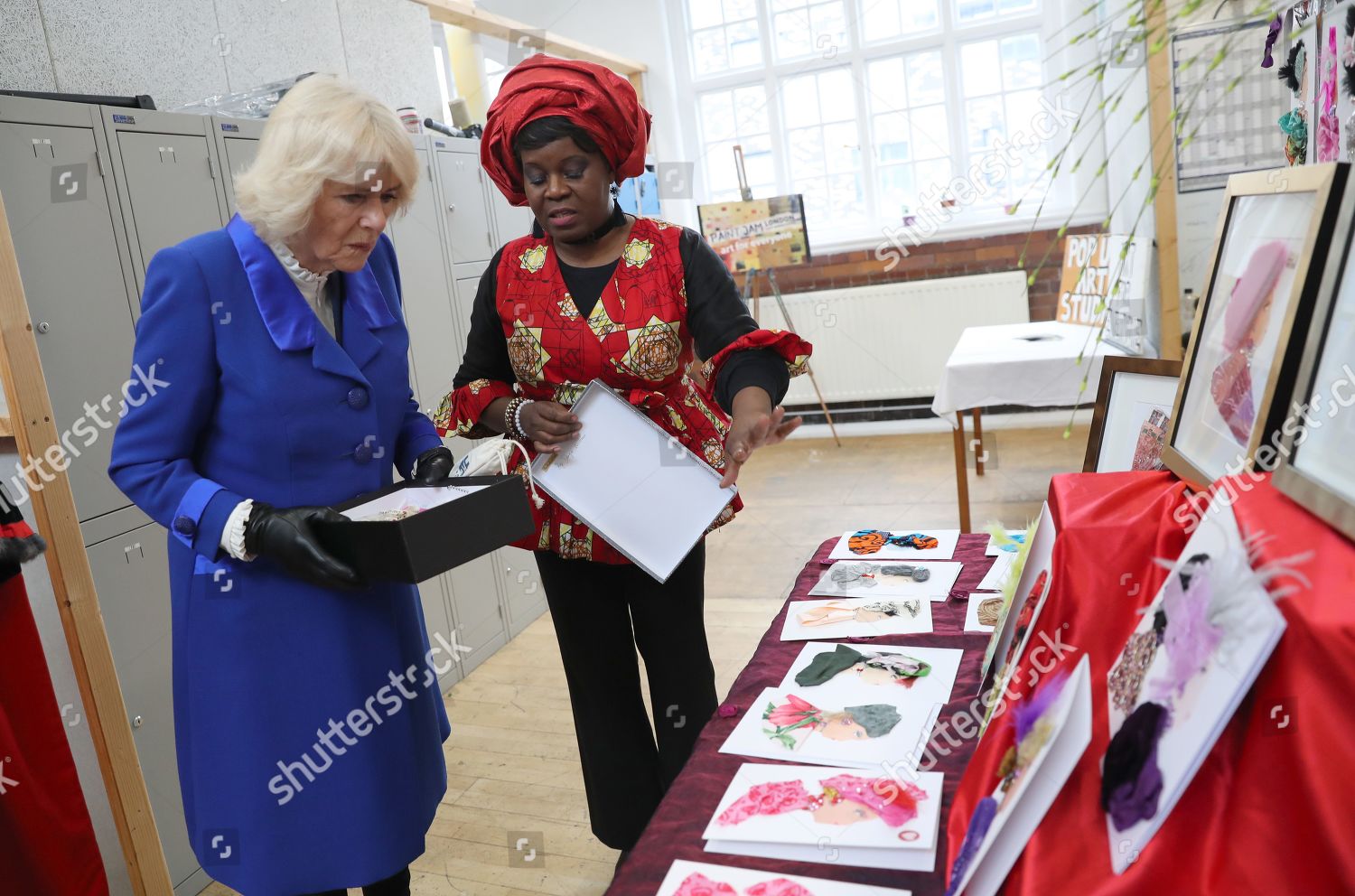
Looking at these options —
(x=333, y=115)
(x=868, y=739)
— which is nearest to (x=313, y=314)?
(x=333, y=115)

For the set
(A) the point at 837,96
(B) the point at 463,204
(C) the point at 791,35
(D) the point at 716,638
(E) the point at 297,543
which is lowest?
(D) the point at 716,638

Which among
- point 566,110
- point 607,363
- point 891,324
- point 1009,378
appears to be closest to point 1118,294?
point 1009,378

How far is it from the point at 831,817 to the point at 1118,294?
11.6 ft

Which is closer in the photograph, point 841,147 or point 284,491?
point 284,491

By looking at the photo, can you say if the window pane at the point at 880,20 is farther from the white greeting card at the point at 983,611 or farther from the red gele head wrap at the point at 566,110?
the white greeting card at the point at 983,611

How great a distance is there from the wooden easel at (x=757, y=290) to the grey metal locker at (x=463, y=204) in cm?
245

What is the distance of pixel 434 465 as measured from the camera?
5.18 ft

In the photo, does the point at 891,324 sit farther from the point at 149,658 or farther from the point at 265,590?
the point at 265,590

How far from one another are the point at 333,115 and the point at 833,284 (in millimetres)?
5374

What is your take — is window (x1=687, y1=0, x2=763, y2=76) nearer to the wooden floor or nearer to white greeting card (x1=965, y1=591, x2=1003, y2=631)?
the wooden floor

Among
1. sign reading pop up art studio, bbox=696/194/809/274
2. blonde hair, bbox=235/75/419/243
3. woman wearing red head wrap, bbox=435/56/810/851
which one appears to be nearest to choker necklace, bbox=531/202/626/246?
woman wearing red head wrap, bbox=435/56/810/851

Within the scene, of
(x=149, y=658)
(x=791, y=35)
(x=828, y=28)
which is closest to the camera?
(x=149, y=658)

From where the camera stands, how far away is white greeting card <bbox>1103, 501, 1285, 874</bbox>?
673 mm

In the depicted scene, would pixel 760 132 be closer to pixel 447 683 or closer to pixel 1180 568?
pixel 447 683
